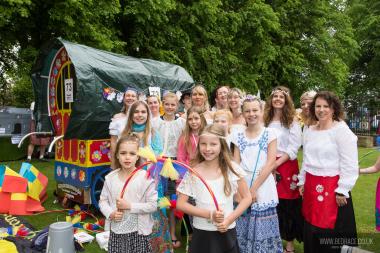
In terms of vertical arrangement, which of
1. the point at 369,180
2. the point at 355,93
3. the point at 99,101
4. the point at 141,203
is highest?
the point at 355,93

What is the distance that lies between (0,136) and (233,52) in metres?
10.2

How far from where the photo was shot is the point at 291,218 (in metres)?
4.35

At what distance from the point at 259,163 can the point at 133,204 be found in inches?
50.2

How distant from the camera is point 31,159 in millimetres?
11250

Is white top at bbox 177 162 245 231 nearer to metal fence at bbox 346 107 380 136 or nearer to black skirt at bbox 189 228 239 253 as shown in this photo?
black skirt at bbox 189 228 239 253

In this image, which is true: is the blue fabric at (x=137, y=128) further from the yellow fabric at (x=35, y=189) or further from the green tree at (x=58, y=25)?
the green tree at (x=58, y=25)

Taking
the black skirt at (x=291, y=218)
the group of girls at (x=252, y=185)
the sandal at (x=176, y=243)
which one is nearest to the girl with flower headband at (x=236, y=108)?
the group of girls at (x=252, y=185)

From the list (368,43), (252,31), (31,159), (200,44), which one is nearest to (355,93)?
(368,43)

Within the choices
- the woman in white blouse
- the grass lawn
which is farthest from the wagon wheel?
the woman in white blouse

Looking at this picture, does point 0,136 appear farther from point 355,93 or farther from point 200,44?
point 355,93

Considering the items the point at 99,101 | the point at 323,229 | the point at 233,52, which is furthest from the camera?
the point at 233,52

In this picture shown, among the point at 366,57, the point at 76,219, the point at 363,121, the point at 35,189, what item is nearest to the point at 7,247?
the point at 76,219

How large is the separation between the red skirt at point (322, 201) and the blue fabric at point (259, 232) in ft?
1.46

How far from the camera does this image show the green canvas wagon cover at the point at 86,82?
5.55 metres
